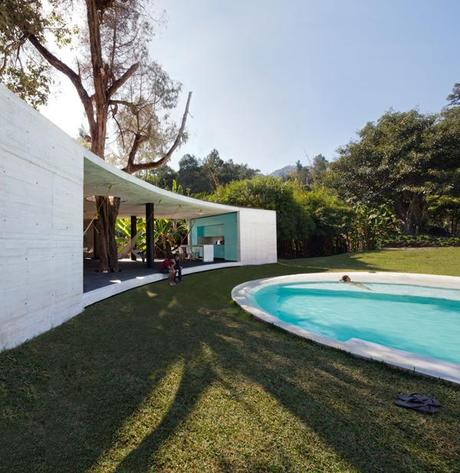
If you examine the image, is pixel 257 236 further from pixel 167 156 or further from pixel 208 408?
pixel 208 408

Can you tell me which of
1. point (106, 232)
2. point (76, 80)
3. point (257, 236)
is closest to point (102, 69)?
point (76, 80)

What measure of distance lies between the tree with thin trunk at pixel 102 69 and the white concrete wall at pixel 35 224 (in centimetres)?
510

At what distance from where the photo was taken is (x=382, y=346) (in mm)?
4113

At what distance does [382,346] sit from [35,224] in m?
5.36

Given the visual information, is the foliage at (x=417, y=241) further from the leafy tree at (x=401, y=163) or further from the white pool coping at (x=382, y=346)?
the white pool coping at (x=382, y=346)

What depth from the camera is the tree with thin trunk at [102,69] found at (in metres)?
9.64

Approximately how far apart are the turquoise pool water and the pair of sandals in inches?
96.8

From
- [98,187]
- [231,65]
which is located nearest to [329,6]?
[231,65]

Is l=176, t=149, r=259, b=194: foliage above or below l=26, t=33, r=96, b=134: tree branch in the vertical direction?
above

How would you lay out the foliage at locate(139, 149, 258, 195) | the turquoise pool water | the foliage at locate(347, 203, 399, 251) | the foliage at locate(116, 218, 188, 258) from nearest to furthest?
the turquoise pool water → the foliage at locate(116, 218, 188, 258) → the foliage at locate(347, 203, 399, 251) → the foliage at locate(139, 149, 258, 195)

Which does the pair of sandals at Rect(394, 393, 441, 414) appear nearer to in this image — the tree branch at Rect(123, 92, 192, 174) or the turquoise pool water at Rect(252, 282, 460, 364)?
the turquoise pool water at Rect(252, 282, 460, 364)

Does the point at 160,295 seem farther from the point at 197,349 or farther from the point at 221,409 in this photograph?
the point at 221,409

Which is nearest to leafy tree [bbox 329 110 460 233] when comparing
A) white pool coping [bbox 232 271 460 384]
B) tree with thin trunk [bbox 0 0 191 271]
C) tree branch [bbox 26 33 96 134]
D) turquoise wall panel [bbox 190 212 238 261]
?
white pool coping [bbox 232 271 460 384]

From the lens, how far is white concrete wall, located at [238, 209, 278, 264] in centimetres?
1454
